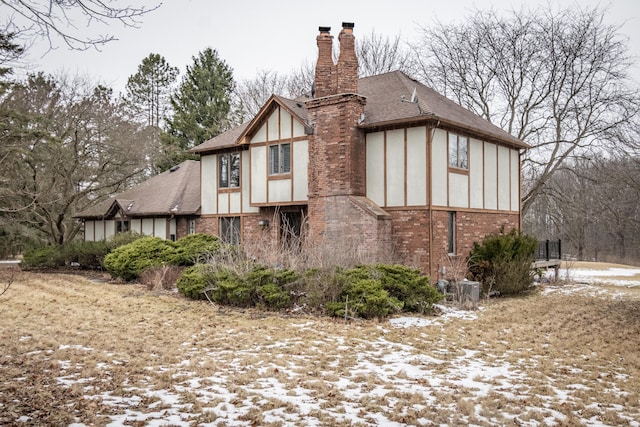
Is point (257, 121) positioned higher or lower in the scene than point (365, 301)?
higher

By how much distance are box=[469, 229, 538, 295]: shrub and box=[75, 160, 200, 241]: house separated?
11.8 m

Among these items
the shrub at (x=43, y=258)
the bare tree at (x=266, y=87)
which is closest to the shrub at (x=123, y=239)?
the shrub at (x=43, y=258)

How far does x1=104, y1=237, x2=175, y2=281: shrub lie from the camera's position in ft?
57.2

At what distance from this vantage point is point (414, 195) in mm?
15648

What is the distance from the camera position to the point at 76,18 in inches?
214

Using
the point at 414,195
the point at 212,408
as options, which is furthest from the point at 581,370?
the point at 414,195

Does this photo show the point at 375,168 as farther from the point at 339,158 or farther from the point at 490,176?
the point at 490,176

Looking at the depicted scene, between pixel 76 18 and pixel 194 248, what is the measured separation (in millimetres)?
12240

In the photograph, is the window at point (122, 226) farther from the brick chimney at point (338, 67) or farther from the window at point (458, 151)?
the window at point (458, 151)

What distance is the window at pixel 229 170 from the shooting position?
828 inches

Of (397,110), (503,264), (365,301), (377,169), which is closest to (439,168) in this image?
(377,169)

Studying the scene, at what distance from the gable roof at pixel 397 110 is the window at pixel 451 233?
2807 mm

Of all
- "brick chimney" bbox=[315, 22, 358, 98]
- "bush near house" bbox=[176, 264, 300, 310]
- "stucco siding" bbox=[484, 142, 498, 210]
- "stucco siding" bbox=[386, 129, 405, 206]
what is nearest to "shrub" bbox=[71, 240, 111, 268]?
"bush near house" bbox=[176, 264, 300, 310]

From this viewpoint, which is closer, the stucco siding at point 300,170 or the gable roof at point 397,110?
the gable roof at point 397,110
